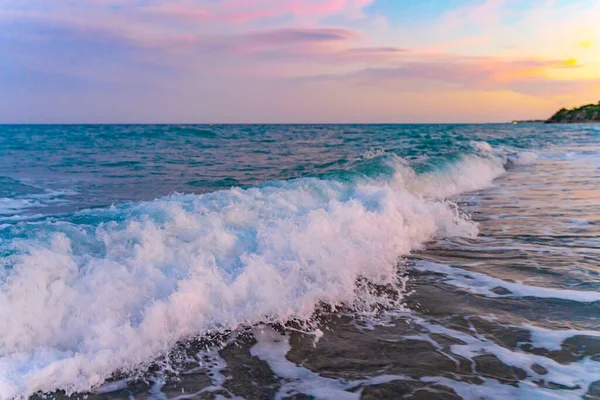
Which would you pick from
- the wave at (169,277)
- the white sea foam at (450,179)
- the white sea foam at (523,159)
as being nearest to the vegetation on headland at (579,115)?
the white sea foam at (523,159)

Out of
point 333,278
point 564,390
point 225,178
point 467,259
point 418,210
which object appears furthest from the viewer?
point 225,178

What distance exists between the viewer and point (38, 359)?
10.7 feet

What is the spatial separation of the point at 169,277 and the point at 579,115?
Result: 336 ft

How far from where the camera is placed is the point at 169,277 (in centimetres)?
434

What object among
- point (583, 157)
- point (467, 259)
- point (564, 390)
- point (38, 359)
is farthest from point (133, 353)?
point (583, 157)

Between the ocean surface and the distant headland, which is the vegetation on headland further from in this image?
the ocean surface

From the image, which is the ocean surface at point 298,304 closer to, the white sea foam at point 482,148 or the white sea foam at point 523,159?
the white sea foam at point 523,159

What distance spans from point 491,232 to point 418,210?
47.8 inches

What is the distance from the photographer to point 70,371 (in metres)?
3.14

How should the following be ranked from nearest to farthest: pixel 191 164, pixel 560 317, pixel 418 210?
pixel 560 317
pixel 418 210
pixel 191 164

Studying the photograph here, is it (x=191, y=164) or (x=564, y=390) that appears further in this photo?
(x=191, y=164)

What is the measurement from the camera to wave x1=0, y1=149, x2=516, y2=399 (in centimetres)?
342

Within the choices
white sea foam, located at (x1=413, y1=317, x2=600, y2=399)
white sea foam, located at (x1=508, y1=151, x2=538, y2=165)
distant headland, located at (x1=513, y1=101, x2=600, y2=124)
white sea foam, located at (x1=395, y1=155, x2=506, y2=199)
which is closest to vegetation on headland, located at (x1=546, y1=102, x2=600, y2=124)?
distant headland, located at (x1=513, y1=101, x2=600, y2=124)

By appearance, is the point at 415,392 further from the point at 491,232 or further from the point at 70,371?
the point at 491,232
